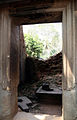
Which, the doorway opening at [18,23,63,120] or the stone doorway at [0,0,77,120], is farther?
the doorway opening at [18,23,63,120]

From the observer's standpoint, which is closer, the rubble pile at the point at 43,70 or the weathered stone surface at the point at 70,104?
the weathered stone surface at the point at 70,104

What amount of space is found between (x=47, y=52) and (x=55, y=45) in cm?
250

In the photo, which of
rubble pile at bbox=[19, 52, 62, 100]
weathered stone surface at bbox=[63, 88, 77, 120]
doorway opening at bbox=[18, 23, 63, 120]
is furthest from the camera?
rubble pile at bbox=[19, 52, 62, 100]

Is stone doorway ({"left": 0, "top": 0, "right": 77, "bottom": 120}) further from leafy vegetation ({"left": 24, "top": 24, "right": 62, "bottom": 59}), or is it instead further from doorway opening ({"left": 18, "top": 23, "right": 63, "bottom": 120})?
leafy vegetation ({"left": 24, "top": 24, "right": 62, "bottom": 59})

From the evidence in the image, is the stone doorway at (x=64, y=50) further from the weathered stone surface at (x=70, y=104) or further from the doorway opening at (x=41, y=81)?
the doorway opening at (x=41, y=81)

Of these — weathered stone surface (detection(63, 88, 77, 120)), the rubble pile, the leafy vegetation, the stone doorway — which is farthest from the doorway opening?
the leafy vegetation

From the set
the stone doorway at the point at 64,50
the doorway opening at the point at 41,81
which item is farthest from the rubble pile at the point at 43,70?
the stone doorway at the point at 64,50

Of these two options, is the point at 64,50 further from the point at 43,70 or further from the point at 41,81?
the point at 43,70

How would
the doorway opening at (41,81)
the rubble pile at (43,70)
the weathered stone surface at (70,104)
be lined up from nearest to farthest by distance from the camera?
the weathered stone surface at (70,104), the doorway opening at (41,81), the rubble pile at (43,70)

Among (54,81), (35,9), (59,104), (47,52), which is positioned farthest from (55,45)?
(35,9)

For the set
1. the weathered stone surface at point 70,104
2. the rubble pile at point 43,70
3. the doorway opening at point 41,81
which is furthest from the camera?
the rubble pile at point 43,70

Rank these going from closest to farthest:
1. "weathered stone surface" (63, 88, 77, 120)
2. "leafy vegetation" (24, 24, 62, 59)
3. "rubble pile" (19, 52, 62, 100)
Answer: "weathered stone surface" (63, 88, 77, 120), "rubble pile" (19, 52, 62, 100), "leafy vegetation" (24, 24, 62, 59)

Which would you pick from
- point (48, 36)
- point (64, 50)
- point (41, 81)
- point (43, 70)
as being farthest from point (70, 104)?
point (48, 36)

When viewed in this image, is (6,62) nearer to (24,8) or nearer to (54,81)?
(24,8)
